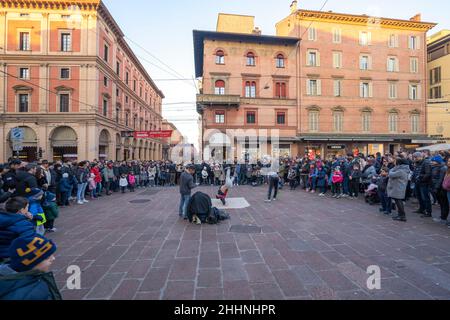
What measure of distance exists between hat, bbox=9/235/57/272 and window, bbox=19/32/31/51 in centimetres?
3395

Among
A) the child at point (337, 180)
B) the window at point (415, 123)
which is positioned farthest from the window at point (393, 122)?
the child at point (337, 180)

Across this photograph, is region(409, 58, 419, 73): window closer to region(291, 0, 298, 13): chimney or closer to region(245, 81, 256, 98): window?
region(291, 0, 298, 13): chimney

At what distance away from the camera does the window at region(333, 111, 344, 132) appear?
28.7 m

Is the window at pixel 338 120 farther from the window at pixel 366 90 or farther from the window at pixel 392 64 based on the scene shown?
the window at pixel 392 64

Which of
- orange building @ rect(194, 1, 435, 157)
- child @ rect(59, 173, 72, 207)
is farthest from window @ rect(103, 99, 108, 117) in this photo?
child @ rect(59, 173, 72, 207)

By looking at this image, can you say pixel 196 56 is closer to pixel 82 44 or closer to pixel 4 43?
pixel 82 44

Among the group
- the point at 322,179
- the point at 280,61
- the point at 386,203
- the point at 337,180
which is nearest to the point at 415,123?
the point at 280,61

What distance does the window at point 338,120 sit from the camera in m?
28.7

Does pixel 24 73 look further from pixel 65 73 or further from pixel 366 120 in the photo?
pixel 366 120

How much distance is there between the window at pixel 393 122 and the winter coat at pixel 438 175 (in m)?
27.6

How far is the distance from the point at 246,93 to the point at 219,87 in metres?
3.19

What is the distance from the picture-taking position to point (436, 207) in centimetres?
839
